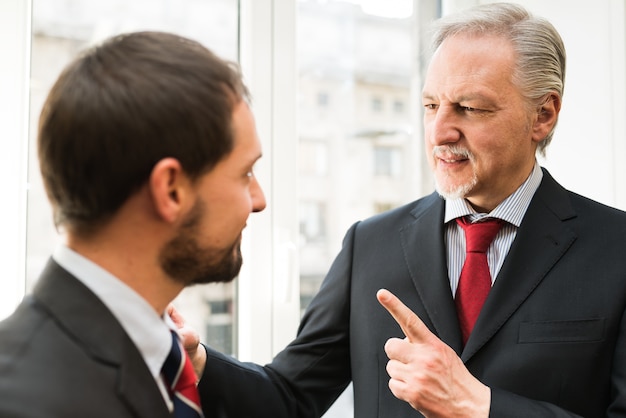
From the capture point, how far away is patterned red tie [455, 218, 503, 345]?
158 centimetres

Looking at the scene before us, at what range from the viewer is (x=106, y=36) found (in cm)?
204

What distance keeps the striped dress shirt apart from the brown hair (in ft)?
2.61

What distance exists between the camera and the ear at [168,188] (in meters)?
0.97

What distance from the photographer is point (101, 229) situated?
1.00 meters

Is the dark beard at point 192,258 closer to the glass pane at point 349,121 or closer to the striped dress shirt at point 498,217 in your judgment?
the striped dress shirt at point 498,217

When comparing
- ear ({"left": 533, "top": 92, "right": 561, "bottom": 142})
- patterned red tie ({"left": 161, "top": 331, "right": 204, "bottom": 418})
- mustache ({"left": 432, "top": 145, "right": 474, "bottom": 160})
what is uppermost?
ear ({"left": 533, "top": 92, "right": 561, "bottom": 142})

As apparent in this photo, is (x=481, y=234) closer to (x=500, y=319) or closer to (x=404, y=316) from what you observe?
(x=500, y=319)

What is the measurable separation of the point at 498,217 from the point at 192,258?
2.68 ft

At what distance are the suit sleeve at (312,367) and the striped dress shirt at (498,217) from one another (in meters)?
0.25

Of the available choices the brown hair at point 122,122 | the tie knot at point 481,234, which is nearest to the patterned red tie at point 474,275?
the tie knot at point 481,234

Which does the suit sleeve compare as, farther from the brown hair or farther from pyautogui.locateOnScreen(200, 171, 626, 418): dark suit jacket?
the brown hair

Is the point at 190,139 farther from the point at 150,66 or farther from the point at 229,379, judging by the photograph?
the point at 229,379

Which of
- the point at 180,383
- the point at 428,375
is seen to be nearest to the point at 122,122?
the point at 180,383

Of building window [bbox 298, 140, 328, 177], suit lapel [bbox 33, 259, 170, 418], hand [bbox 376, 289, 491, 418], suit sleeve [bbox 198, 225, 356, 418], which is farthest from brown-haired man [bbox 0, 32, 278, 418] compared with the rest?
building window [bbox 298, 140, 328, 177]
